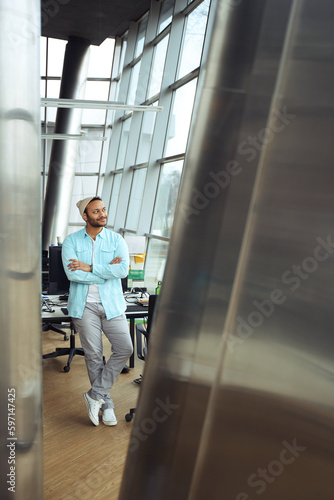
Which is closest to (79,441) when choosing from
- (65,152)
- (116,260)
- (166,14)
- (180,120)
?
(116,260)

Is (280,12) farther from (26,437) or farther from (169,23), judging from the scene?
(169,23)

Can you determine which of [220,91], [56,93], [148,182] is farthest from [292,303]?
[56,93]

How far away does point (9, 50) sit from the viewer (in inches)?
56.1

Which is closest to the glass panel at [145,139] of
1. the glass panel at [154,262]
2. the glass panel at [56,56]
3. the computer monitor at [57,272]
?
the glass panel at [154,262]

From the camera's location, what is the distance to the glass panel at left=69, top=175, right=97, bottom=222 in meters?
11.4

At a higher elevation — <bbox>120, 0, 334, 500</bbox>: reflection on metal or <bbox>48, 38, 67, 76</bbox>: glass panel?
<bbox>48, 38, 67, 76</bbox>: glass panel

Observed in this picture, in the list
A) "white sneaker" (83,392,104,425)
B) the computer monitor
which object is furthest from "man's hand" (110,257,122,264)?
"white sneaker" (83,392,104,425)

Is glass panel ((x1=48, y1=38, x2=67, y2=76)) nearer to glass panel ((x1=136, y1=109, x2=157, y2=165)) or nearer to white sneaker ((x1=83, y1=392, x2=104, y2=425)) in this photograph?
glass panel ((x1=136, y1=109, x2=157, y2=165))

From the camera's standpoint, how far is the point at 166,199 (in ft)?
26.2

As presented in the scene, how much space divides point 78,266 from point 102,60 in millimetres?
9342

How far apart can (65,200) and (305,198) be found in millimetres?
10542

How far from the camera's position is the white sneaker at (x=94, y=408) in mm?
3418

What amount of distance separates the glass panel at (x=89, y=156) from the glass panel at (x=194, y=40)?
4118 mm

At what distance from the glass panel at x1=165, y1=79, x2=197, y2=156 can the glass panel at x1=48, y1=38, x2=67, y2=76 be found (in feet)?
15.4
